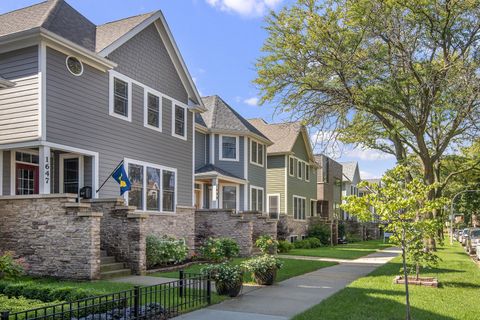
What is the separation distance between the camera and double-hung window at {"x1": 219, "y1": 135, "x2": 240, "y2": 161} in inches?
1050

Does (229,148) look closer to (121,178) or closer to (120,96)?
(120,96)

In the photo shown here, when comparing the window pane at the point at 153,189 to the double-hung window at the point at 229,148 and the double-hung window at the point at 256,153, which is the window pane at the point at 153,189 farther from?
the double-hung window at the point at 256,153

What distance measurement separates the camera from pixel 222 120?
2700cm

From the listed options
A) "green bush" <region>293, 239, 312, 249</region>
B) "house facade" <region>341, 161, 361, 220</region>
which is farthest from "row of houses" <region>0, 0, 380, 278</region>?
"house facade" <region>341, 161, 361, 220</region>

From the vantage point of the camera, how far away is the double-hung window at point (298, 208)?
3462 centimetres

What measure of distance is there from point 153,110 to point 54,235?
7.17m

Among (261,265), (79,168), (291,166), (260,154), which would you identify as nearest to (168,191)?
(79,168)

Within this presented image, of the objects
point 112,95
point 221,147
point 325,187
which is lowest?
point 325,187

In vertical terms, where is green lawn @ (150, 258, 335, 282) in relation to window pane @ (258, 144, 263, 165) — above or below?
below

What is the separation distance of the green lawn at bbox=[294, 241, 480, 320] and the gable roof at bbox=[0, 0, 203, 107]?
400 inches

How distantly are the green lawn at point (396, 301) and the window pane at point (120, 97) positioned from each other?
372 inches

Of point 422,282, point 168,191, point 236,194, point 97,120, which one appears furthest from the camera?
point 236,194

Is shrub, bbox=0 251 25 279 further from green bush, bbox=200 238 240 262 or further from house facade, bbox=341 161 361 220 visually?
house facade, bbox=341 161 361 220

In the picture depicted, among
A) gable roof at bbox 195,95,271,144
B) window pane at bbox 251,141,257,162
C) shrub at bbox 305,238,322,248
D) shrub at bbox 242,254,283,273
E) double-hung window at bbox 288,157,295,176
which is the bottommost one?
shrub at bbox 305,238,322,248
